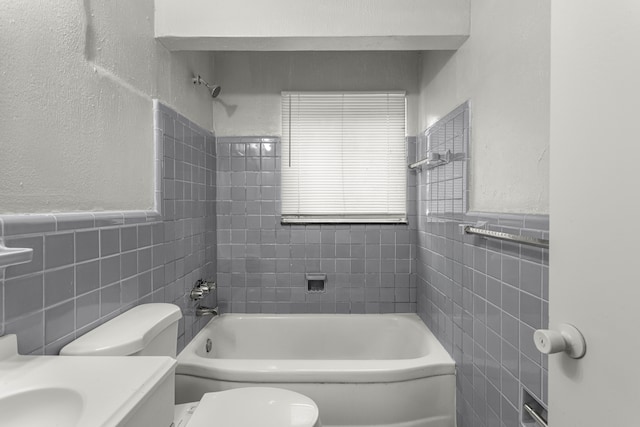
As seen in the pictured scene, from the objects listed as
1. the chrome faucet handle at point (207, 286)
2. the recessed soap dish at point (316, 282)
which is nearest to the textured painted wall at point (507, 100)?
the recessed soap dish at point (316, 282)

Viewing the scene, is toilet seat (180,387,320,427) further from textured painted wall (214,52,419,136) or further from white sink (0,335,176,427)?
textured painted wall (214,52,419,136)

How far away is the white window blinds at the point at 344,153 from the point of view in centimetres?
257

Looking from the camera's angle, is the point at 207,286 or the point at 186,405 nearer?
the point at 186,405

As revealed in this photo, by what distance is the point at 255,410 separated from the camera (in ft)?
4.28

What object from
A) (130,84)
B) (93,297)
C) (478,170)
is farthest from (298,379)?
(130,84)

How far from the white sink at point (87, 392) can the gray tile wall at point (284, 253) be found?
173cm

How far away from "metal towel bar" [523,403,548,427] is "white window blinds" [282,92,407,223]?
1563mm

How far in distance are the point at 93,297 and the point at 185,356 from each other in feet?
2.56

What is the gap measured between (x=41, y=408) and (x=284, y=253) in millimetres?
1868

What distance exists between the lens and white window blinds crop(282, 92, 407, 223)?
8.44 ft

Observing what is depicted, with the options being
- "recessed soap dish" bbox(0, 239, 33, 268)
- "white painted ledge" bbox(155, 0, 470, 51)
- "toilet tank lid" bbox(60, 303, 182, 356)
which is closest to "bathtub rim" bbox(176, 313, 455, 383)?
"toilet tank lid" bbox(60, 303, 182, 356)

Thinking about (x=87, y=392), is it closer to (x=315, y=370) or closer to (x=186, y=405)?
(x=186, y=405)

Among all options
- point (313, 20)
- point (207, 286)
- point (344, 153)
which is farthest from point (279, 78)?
point (207, 286)

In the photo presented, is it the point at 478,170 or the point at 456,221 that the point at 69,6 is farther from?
the point at 456,221
